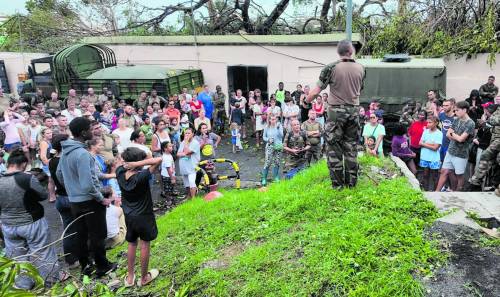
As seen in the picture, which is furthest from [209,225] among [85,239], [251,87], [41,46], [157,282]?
[41,46]

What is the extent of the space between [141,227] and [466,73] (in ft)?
42.6

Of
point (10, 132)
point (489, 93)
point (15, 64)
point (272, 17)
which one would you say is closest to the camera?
point (10, 132)

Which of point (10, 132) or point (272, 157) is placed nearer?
point (272, 157)

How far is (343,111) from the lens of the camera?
5137mm

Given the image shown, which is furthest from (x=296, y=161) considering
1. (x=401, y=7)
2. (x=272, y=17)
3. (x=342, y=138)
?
(x=272, y=17)

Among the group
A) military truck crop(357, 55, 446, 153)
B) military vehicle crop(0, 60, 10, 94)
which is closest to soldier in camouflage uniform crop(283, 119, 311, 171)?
military truck crop(357, 55, 446, 153)

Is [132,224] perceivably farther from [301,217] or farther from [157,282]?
[301,217]

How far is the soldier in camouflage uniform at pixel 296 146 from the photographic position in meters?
8.70

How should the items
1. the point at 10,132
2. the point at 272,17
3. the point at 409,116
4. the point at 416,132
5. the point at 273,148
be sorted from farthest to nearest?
1. the point at 272,17
2. the point at 409,116
3. the point at 10,132
4. the point at 273,148
5. the point at 416,132

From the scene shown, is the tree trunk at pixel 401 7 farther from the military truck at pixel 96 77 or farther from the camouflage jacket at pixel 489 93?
the military truck at pixel 96 77

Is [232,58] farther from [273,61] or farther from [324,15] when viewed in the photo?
[324,15]

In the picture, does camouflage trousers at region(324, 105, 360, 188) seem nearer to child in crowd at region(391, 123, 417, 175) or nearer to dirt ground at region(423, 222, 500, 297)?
dirt ground at region(423, 222, 500, 297)

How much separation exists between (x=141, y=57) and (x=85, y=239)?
12.9 meters

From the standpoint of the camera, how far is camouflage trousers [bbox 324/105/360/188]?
5164mm
